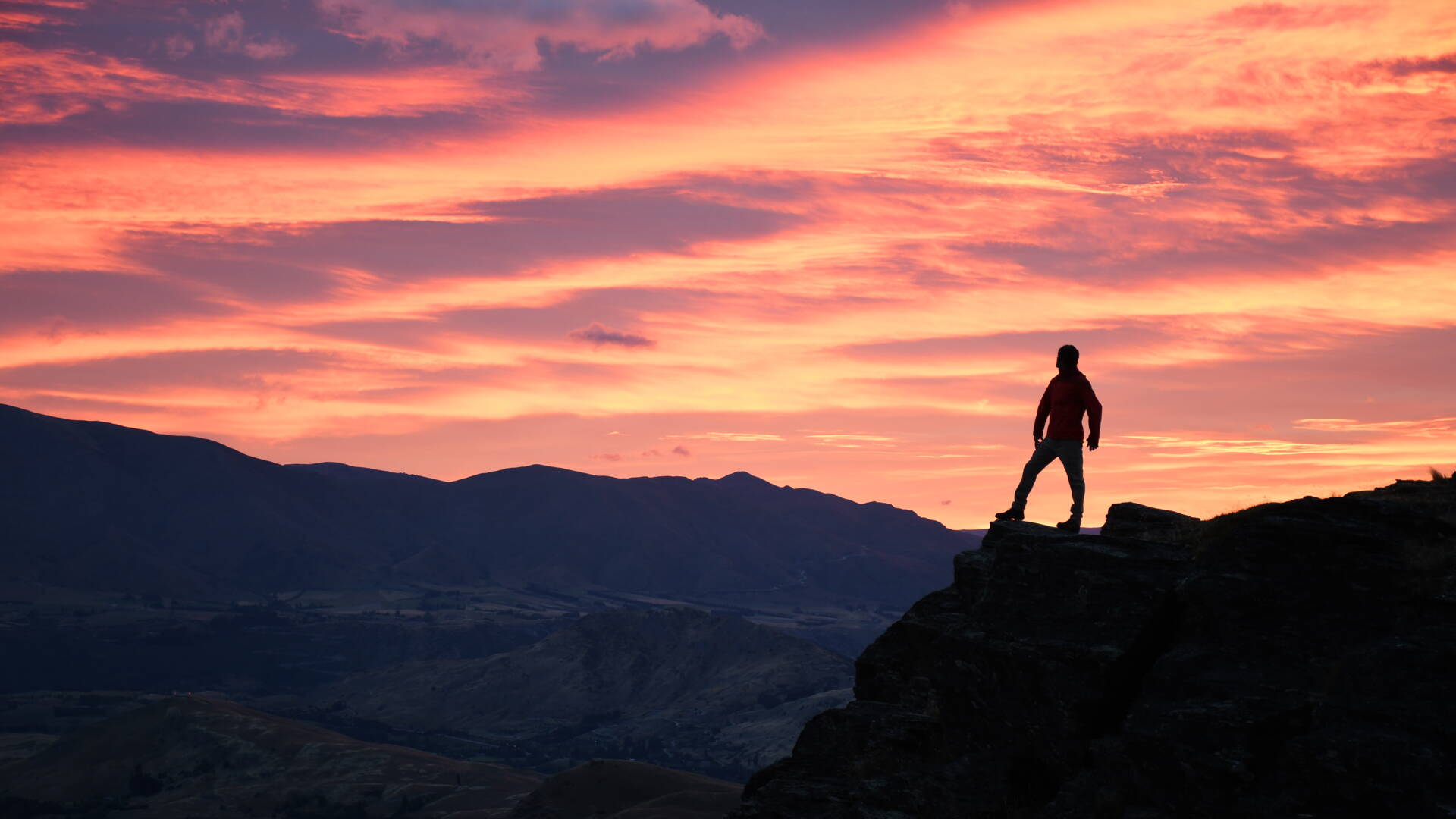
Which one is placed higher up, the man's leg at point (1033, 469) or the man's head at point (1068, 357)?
the man's head at point (1068, 357)

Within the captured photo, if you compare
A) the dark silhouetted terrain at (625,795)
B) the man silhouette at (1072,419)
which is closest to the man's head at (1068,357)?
the man silhouette at (1072,419)

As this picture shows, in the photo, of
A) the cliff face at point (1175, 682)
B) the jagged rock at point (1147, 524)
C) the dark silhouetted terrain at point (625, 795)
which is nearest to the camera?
the cliff face at point (1175, 682)

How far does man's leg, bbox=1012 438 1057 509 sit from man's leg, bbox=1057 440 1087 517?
34cm

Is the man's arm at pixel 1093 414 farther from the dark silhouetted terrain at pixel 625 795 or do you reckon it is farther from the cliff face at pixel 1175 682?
the dark silhouetted terrain at pixel 625 795

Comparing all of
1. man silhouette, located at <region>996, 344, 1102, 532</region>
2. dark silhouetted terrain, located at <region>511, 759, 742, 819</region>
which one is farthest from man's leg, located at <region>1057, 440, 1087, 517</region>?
dark silhouetted terrain, located at <region>511, 759, 742, 819</region>

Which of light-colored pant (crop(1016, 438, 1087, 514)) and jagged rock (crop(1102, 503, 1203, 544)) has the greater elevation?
light-colored pant (crop(1016, 438, 1087, 514))

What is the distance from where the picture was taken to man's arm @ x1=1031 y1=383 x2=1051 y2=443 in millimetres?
28266

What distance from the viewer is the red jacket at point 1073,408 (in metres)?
27.7

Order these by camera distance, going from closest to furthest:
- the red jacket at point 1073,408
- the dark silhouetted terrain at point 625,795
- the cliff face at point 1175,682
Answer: the cliff face at point 1175,682
the red jacket at point 1073,408
the dark silhouetted terrain at point 625,795

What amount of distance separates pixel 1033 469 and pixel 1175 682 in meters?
7.77

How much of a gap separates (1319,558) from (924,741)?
8.07 metres

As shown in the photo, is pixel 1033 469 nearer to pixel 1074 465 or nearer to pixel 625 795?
pixel 1074 465

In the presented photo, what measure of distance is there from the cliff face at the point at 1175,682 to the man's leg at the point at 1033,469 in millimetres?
951

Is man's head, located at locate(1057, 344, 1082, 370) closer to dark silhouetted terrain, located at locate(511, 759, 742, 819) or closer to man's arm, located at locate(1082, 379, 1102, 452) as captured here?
man's arm, located at locate(1082, 379, 1102, 452)
